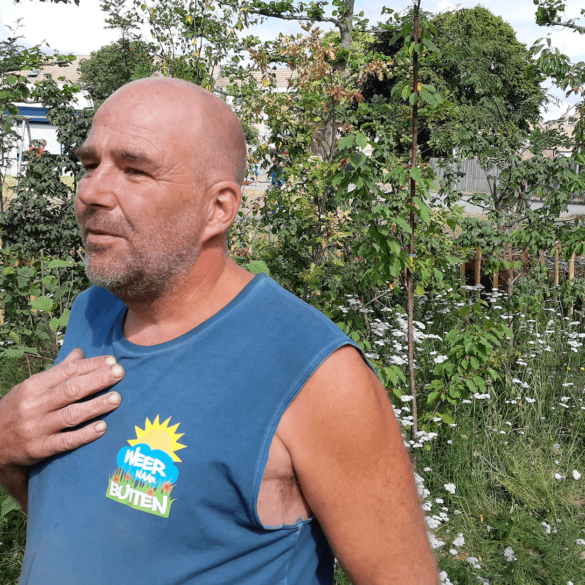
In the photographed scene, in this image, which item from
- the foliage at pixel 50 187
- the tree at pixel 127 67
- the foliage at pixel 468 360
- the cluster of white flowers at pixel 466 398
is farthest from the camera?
the tree at pixel 127 67

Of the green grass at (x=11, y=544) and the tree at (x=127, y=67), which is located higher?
the tree at (x=127, y=67)

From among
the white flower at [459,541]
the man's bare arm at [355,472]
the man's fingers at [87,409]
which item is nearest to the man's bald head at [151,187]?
the man's fingers at [87,409]

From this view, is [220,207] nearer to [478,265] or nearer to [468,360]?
[468,360]

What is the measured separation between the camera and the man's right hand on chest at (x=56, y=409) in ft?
3.52

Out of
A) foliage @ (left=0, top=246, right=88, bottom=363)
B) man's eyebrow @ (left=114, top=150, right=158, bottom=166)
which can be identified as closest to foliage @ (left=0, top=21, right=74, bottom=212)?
foliage @ (left=0, top=246, right=88, bottom=363)

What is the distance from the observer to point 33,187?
14.9 ft

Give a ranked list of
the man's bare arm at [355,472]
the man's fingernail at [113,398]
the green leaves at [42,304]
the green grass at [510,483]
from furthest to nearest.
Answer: the green leaves at [42,304] < the green grass at [510,483] < the man's fingernail at [113,398] < the man's bare arm at [355,472]

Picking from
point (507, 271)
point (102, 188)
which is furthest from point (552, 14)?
point (102, 188)

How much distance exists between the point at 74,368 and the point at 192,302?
0.27m

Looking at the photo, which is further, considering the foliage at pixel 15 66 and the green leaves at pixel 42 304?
the foliage at pixel 15 66

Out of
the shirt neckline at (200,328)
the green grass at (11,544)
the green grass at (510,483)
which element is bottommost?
the green grass at (510,483)

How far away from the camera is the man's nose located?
3.52 ft

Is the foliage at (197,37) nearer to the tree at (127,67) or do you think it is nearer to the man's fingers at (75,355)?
the tree at (127,67)

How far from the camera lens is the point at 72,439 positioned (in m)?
1.08
